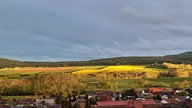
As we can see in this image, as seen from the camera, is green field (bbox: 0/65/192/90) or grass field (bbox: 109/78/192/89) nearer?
grass field (bbox: 109/78/192/89)

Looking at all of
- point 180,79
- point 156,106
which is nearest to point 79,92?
point 180,79

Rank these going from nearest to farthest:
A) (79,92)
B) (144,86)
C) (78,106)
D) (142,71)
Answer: (78,106) → (79,92) → (144,86) → (142,71)

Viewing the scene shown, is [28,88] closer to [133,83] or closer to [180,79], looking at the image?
[133,83]

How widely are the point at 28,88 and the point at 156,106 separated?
6382cm

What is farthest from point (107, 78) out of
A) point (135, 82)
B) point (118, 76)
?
point (135, 82)

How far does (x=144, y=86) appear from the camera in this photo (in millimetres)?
132250

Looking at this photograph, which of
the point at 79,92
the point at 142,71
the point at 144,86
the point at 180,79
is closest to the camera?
the point at 79,92

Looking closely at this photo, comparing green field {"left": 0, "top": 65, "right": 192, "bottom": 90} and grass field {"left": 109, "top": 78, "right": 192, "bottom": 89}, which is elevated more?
green field {"left": 0, "top": 65, "right": 192, "bottom": 90}

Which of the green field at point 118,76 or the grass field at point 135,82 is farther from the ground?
the green field at point 118,76

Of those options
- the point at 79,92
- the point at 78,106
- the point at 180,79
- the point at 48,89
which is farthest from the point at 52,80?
the point at 78,106

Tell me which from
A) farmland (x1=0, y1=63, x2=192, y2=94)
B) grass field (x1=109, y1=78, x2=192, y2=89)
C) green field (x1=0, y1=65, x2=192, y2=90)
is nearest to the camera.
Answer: farmland (x1=0, y1=63, x2=192, y2=94)

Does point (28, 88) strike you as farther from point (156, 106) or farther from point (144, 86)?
point (156, 106)

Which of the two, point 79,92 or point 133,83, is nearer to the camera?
point 79,92

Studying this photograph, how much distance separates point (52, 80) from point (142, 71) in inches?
1809
